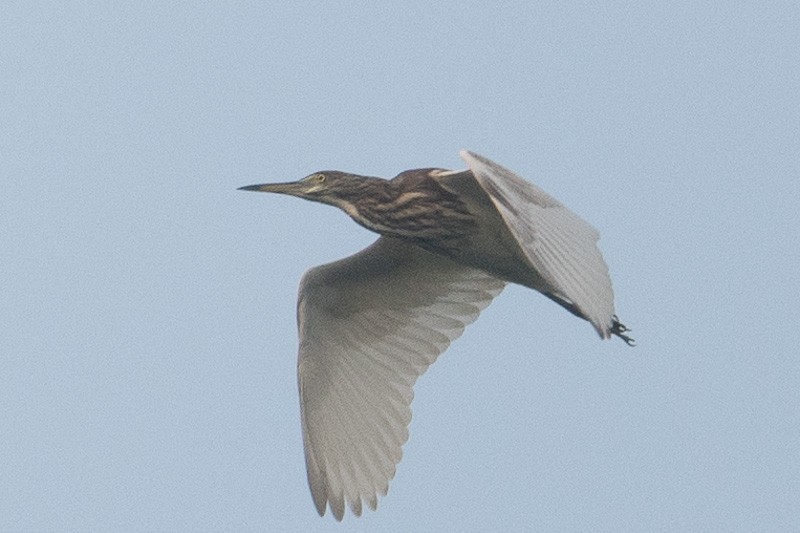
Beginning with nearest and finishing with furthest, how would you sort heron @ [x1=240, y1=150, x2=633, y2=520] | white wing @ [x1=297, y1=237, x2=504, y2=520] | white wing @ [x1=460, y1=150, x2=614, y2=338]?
white wing @ [x1=460, y1=150, x2=614, y2=338] → heron @ [x1=240, y1=150, x2=633, y2=520] → white wing @ [x1=297, y1=237, x2=504, y2=520]

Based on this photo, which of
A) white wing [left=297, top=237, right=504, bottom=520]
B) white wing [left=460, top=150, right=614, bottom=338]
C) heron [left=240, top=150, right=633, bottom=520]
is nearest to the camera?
white wing [left=460, top=150, right=614, bottom=338]

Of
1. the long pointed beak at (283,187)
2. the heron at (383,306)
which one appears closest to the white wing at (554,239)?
the heron at (383,306)

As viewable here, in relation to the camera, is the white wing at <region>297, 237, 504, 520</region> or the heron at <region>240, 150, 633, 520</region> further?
the white wing at <region>297, 237, 504, 520</region>

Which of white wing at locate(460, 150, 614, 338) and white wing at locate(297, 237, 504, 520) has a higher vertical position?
white wing at locate(460, 150, 614, 338)

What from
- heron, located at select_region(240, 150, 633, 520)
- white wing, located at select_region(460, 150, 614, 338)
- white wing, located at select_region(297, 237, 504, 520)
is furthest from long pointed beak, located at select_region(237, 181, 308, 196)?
white wing, located at select_region(460, 150, 614, 338)

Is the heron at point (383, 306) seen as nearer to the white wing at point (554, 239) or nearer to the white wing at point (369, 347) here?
the white wing at point (369, 347)

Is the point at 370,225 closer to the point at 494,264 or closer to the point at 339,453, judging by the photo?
the point at 494,264

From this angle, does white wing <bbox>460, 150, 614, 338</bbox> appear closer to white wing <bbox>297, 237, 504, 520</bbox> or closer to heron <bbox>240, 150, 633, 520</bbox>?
heron <bbox>240, 150, 633, 520</bbox>
